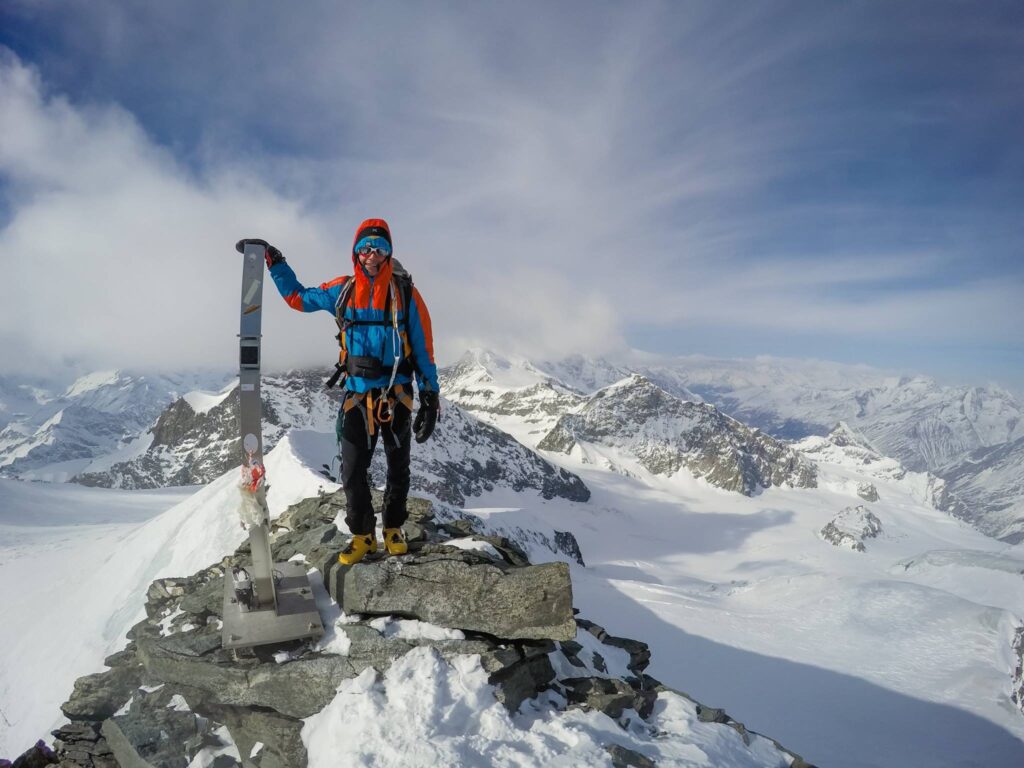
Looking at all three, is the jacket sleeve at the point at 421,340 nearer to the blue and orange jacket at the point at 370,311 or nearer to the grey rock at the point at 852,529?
the blue and orange jacket at the point at 370,311

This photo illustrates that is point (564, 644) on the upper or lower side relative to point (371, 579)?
lower

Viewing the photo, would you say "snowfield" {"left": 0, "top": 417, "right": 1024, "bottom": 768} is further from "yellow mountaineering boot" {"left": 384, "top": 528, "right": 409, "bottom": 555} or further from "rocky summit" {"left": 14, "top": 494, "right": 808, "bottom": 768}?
"yellow mountaineering boot" {"left": 384, "top": 528, "right": 409, "bottom": 555}

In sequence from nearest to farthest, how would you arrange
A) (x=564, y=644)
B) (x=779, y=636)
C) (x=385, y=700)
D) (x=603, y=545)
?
(x=385, y=700) → (x=564, y=644) → (x=779, y=636) → (x=603, y=545)

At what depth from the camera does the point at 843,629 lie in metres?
42.8

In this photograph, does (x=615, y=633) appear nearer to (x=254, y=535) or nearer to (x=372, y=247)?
(x=254, y=535)

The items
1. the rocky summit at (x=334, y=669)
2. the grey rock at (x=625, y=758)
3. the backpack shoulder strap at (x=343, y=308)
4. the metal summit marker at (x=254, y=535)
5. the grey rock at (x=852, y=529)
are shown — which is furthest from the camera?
the grey rock at (x=852, y=529)

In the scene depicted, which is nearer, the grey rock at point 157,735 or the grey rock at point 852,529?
the grey rock at point 157,735

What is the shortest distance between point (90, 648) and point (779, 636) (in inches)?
1673

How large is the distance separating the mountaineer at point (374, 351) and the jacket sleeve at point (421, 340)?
0.01 m

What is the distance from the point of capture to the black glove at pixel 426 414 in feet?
25.3

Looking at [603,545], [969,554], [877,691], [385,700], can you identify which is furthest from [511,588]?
[603,545]

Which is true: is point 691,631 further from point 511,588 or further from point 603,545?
point 603,545

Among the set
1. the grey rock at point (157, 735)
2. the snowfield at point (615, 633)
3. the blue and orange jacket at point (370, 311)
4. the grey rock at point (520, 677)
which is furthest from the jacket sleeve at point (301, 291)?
the grey rock at point (157, 735)

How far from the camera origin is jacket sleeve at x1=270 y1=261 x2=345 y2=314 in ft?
24.2
